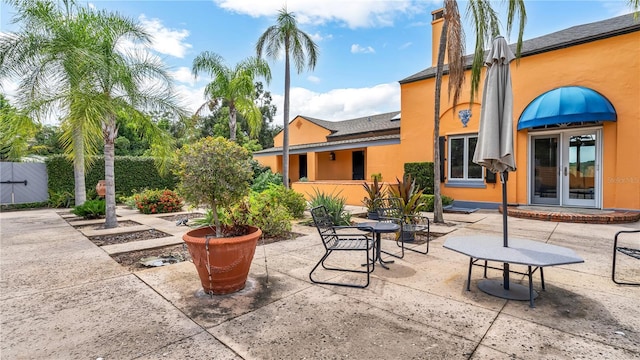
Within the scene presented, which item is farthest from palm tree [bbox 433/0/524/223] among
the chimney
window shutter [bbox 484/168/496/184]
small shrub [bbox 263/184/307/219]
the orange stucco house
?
the chimney

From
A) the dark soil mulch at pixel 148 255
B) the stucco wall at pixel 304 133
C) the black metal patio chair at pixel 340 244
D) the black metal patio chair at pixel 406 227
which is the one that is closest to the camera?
the black metal patio chair at pixel 340 244

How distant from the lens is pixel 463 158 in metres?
10.9

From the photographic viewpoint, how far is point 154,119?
834cm

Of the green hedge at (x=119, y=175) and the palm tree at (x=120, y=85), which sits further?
the green hedge at (x=119, y=175)

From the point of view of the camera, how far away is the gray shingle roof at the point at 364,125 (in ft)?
59.4

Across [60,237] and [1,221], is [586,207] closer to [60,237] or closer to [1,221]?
[60,237]

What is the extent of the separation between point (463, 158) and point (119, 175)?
53.2ft

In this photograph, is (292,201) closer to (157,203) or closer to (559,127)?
(157,203)

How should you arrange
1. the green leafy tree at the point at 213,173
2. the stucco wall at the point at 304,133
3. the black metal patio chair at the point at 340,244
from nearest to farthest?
the green leafy tree at the point at 213,173 < the black metal patio chair at the point at 340,244 < the stucco wall at the point at 304,133

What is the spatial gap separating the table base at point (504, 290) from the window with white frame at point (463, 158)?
26.0ft

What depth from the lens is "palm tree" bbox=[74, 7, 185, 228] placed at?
710 cm

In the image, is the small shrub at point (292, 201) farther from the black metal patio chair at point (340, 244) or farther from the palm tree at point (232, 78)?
the palm tree at point (232, 78)

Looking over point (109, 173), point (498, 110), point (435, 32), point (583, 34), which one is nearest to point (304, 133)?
point (435, 32)

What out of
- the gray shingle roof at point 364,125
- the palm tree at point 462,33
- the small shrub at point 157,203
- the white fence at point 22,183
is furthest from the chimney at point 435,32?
the white fence at point 22,183
